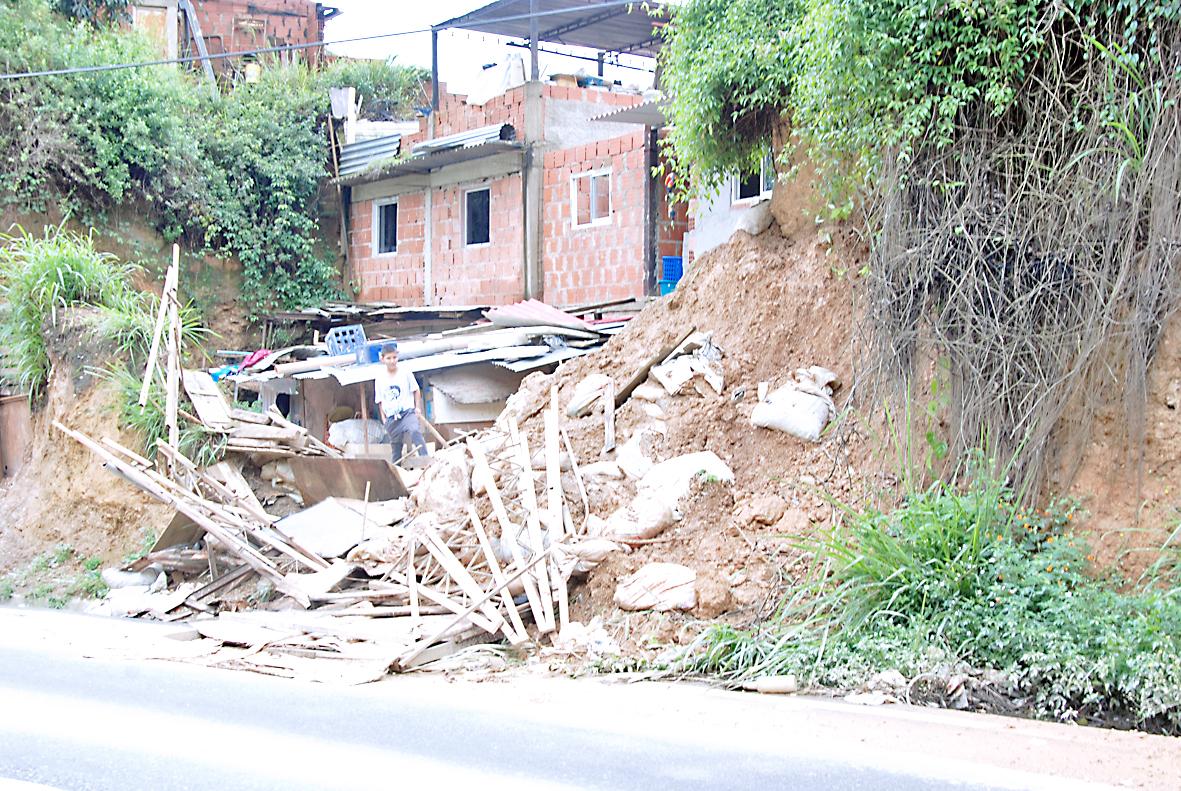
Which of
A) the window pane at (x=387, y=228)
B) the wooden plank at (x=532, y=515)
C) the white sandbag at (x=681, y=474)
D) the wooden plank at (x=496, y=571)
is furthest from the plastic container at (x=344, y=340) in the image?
the white sandbag at (x=681, y=474)

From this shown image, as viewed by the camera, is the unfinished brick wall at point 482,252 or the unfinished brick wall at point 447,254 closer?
the unfinished brick wall at point 482,252

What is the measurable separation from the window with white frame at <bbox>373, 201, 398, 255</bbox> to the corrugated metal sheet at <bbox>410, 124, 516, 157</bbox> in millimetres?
2431

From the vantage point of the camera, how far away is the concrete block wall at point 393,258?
1994 centimetres

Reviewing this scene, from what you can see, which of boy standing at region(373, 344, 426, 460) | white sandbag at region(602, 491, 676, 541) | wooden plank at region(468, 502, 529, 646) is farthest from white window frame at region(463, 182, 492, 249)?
white sandbag at region(602, 491, 676, 541)

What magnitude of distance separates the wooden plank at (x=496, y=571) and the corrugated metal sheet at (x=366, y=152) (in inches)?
540

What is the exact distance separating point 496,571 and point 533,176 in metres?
11.6

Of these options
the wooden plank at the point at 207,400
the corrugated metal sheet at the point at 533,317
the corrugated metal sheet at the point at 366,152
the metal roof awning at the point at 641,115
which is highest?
the corrugated metal sheet at the point at 366,152

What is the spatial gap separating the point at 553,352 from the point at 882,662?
333 inches

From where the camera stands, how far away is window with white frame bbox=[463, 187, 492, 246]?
18656 millimetres

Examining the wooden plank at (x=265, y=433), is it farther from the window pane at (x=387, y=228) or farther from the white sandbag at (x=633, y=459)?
the window pane at (x=387, y=228)

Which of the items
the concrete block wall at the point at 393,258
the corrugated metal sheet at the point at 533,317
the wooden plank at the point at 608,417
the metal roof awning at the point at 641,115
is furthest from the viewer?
the concrete block wall at the point at 393,258

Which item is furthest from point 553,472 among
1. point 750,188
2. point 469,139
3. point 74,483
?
point 469,139

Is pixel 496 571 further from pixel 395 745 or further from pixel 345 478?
pixel 345 478

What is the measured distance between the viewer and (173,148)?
1908 cm
